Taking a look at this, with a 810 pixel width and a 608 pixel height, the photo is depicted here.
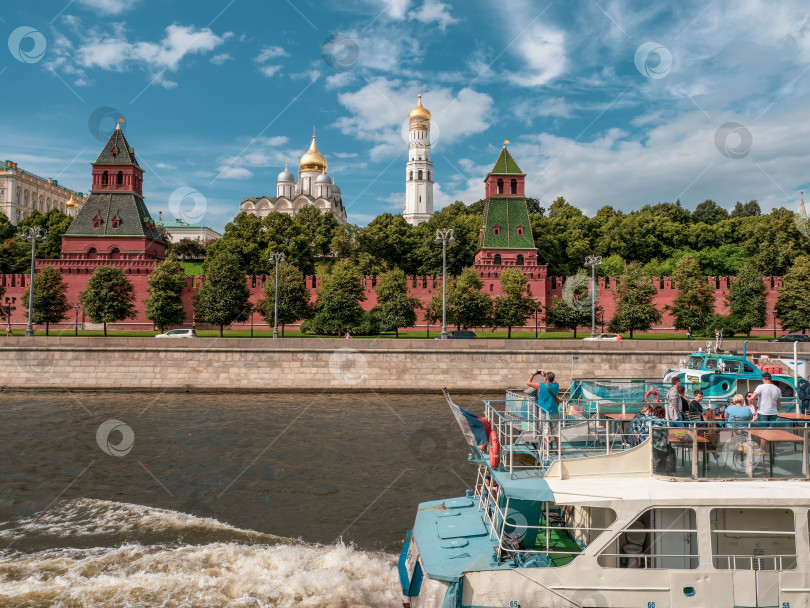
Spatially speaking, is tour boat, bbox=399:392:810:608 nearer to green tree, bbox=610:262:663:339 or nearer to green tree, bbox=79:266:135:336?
green tree, bbox=610:262:663:339

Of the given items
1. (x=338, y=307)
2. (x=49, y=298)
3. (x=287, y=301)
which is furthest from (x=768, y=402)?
(x=49, y=298)

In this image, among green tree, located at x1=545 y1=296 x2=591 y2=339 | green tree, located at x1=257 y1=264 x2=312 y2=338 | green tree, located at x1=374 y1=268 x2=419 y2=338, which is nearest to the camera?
green tree, located at x1=374 y1=268 x2=419 y2=338

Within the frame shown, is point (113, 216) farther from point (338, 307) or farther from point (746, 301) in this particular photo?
point (746, 301)

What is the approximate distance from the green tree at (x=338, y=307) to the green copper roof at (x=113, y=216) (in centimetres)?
2099

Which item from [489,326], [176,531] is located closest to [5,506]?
[176,531]

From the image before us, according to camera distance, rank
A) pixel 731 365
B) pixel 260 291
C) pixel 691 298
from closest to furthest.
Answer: pixel 731 365 → pixel 691 298 → pixel 260 291

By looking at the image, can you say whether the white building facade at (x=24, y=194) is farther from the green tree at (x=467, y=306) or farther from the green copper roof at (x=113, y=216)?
the green tree at (x=467, y=306)

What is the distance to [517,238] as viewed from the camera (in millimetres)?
60531

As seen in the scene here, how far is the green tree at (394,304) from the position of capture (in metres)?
46.5

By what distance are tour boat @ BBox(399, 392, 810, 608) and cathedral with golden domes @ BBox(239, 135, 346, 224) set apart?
4009 inches

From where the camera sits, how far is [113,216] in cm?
5831

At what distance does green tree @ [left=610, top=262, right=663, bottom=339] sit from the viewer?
47281 millimetres

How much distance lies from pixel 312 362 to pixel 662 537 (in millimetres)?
24066

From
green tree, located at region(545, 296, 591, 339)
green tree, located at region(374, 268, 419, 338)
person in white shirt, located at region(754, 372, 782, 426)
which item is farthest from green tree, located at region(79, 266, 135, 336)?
person in white shirt, located at region(754, 372, 782, 426)
